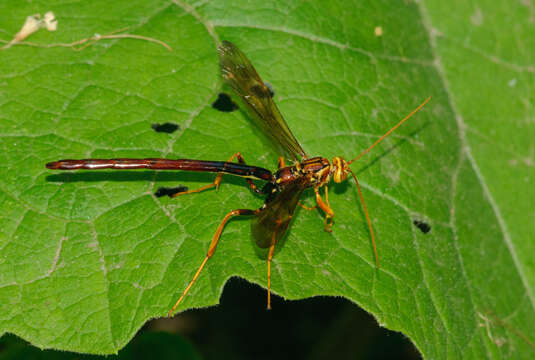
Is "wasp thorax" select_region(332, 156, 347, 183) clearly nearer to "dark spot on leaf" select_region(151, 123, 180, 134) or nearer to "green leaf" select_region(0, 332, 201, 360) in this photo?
"dark spot on leaf" select_region(151, 123, 180, 134)

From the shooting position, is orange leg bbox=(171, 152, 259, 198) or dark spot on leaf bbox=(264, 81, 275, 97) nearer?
orange leg bbox=(171, 152, 259, 198)

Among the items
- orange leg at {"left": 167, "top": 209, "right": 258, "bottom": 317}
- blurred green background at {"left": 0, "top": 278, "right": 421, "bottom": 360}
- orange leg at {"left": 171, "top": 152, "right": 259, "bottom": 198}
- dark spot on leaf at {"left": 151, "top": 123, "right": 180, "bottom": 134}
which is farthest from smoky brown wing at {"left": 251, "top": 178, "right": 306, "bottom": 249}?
blurred green background at {"left": 0, "top": 278, "right": 421, "bottom": 360}

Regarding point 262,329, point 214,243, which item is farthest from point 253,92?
point 262,329

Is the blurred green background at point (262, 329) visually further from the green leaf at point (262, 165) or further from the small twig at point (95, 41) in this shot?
the small twig at point (95, 41)

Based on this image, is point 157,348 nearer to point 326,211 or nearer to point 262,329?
point 262,329

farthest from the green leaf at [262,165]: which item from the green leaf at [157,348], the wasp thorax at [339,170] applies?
the green leaf at [157,348]

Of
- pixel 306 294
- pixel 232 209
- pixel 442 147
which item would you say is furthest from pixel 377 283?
pixel 442 147
